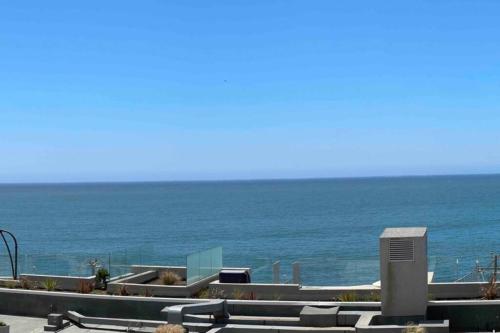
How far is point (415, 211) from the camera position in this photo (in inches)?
5074

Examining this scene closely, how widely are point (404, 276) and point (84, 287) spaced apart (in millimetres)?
9497

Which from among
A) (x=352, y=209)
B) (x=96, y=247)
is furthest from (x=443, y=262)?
(x=352, y=209)

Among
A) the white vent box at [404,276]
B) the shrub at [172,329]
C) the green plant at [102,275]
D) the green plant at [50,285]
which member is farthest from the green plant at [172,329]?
the green plant at [50,285]

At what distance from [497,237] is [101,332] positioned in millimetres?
69956

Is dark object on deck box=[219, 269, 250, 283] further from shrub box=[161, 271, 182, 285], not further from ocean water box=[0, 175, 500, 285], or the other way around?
ocean water box=[0, 175, 500, 285]

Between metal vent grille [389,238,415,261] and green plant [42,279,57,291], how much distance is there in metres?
10.4

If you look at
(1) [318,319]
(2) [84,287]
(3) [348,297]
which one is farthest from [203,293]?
(1) [318,319]

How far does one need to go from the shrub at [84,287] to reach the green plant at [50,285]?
73 centimetres

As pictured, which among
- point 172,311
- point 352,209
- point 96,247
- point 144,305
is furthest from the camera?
point 352,209

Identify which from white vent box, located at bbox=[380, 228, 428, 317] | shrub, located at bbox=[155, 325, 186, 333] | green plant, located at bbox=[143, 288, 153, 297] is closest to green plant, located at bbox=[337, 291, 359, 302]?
white vent box, located at bbox=[380, 228, 428, 317]

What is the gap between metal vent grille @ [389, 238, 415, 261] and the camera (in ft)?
57.2

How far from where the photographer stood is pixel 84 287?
22.0 meters

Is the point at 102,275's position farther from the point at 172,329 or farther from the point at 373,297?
the point at 373,297

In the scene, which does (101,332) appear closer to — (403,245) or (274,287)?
(274,287)
